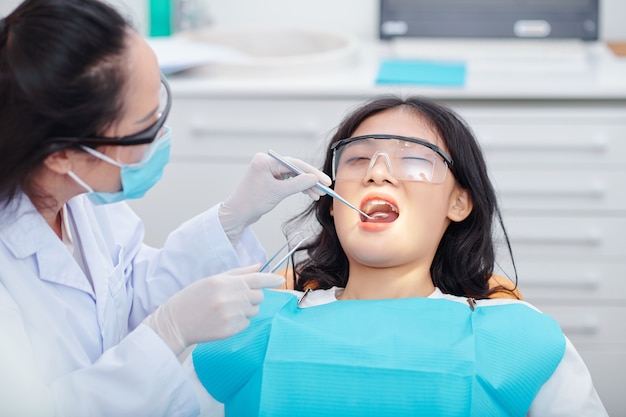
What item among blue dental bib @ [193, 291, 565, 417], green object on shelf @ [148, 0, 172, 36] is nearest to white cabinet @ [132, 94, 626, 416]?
green object on shelf @ [148, 0, 172, 36]

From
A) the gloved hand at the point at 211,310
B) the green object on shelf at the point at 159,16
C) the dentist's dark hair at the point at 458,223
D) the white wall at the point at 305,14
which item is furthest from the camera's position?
the white wall at the point at 305,14

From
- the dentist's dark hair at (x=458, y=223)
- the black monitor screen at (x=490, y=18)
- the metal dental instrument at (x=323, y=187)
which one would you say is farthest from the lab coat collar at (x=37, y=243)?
the black monitor screen at (x=490, y=18)

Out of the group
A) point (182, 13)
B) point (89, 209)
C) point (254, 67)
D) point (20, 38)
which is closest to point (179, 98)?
point (254, 67)

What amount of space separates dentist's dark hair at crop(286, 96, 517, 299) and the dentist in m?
0.24

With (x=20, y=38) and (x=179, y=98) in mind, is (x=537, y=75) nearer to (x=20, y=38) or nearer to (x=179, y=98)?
(x=179, y=98)

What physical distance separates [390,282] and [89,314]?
57 centimetres

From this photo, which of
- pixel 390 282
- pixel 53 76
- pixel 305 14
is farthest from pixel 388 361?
pixel 305 14

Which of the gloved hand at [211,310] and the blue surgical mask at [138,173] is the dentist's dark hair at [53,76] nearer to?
the blue surgical mask at [138,173]

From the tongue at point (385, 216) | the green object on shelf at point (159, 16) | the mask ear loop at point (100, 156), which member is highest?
the green object on shelf at point (159, 16)

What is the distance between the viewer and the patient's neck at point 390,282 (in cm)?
→ 169

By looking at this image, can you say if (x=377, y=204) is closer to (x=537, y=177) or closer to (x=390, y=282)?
(x=390, y=282)

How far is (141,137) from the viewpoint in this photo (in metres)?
1.42

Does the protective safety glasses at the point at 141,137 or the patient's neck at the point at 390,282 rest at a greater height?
the protective safety glasses at the point at 141,137

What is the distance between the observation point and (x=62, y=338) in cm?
149
